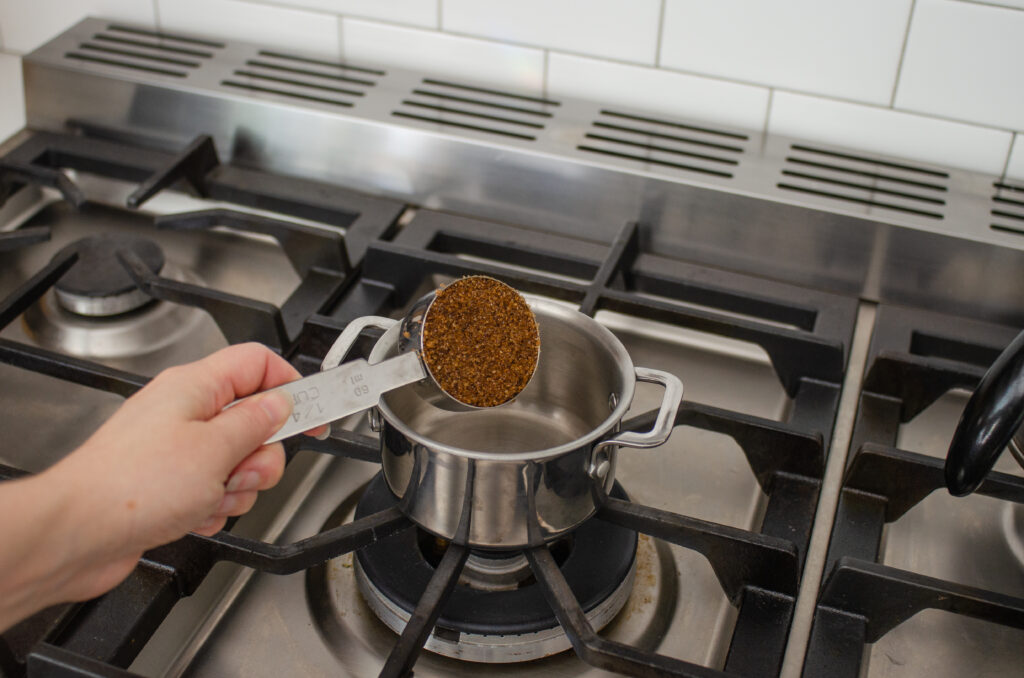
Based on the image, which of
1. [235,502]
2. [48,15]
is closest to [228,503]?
[235,502]

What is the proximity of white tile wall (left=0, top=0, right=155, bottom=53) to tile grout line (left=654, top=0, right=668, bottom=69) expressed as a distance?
533 mm

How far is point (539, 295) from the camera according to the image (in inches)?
30.9

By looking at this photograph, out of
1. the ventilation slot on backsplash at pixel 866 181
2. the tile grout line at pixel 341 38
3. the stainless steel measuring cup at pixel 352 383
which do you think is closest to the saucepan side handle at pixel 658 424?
the stainless steel measuring cup at pixel 352 383

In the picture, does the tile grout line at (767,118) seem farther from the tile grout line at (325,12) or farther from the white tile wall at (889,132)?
the tile grout line at (325,12)

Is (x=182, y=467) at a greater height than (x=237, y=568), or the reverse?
(x=182, y=467)

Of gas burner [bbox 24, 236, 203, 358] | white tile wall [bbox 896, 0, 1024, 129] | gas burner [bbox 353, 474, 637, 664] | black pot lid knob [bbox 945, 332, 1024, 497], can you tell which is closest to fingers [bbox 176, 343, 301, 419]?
gas burner [bbox 353, 474, 637, 664]

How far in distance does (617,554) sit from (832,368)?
0.24 meters

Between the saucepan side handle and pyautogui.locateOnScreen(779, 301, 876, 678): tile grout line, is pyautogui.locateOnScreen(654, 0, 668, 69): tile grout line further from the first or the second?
the saucepan side handle

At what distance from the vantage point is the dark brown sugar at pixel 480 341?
22.5 inches

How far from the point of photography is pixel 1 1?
1074 mm

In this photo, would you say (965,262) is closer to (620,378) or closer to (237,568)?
(620,378)

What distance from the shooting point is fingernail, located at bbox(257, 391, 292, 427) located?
49 cm

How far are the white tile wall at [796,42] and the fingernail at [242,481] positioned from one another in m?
0.56

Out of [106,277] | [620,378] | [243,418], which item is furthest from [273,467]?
[106,277]
